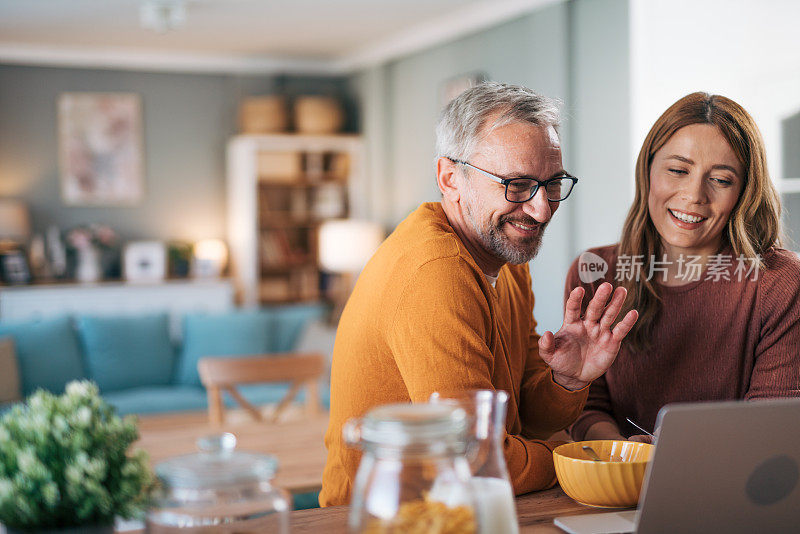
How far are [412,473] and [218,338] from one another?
4579 millimetres

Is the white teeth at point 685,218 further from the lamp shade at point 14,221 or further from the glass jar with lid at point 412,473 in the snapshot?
the lamp shade at point 14,221

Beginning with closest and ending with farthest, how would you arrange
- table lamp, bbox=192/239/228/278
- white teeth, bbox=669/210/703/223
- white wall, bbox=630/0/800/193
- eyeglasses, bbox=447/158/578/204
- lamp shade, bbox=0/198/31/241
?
eyeglasses, bbox=447/158/578/204 → white teeth, bbox=669/210/703/223 → white wall, bbox=630/0/800/193 → lamp shade, bbox=0/198/31/241 → table lamp, bbox=192/239/228/278

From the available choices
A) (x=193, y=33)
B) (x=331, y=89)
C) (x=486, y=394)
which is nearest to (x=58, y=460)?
(x=486, y=394)

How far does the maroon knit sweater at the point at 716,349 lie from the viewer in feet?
4.79

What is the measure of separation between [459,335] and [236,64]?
6222mm

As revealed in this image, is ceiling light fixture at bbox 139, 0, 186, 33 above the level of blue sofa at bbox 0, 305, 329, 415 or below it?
above

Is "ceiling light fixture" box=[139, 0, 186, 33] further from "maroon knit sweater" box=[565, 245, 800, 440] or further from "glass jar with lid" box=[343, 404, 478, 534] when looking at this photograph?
"glass jar with lid" box=[343, 404, 478, 534]

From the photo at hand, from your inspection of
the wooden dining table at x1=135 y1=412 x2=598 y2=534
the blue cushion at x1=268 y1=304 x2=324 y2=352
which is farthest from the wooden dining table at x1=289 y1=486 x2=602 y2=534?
the blue cushion at x1=268 y1=304 x2=324 y2=352

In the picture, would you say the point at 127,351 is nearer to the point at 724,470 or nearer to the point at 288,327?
the point at 288,327

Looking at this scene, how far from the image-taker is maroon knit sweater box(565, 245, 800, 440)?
4.79 ft

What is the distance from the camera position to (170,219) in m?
6.94

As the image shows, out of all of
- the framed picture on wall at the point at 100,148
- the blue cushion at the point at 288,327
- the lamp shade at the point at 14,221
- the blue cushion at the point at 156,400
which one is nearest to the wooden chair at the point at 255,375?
the blue cushion at the point at 156,400

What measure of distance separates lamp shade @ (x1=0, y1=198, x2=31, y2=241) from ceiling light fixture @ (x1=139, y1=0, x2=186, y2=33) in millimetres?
1851

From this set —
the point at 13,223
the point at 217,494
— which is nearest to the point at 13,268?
the point at 13,223
